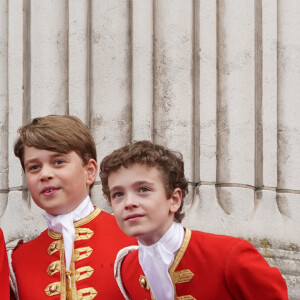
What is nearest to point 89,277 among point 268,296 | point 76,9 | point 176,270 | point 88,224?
point 88,224

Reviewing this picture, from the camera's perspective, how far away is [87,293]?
393 centimetres

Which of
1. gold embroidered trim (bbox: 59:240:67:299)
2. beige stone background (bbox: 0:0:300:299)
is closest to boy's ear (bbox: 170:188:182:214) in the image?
gold embroidered trim (bbox: 59:240:67:299)

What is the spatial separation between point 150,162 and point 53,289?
2.37ft

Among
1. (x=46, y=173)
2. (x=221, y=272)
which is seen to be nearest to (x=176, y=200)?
(x=221, y=272)

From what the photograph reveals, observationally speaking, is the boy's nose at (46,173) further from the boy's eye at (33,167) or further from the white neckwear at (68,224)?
the white neckwear at (68,224)

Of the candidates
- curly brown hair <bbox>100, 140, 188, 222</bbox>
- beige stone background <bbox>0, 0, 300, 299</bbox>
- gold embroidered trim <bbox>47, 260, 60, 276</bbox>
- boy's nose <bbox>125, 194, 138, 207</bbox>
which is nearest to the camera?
boy's nose <bbox>125, 194, 138, 207</bbox>

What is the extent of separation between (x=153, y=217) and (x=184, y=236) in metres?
0.21

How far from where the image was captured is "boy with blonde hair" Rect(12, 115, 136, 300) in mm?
3945

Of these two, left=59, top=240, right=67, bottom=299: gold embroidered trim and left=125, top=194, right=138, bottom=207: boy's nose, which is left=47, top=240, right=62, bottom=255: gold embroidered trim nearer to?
left=59, top=240, right=67, bottom=299: gold embroidered trim

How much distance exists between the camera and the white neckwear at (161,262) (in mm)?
3539

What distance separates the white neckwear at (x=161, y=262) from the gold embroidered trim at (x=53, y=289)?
501mm

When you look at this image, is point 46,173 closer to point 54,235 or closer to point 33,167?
point 33,167

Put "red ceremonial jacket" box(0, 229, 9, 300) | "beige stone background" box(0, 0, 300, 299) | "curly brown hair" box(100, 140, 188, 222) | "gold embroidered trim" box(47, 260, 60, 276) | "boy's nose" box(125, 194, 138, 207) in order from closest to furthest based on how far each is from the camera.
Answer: "boy's nose" box(125, 194, 138, 207) → "curly brown hair" box(100, 140, 188, 222) → "red ceremonial jacket" box(0, 229, 9, 300) → "gold embroidered trim" box(47, 260, 60, 276) → "beige stone background" box(0, 0, 300, 299)

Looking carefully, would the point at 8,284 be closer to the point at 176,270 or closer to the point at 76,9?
the point at 176,270
